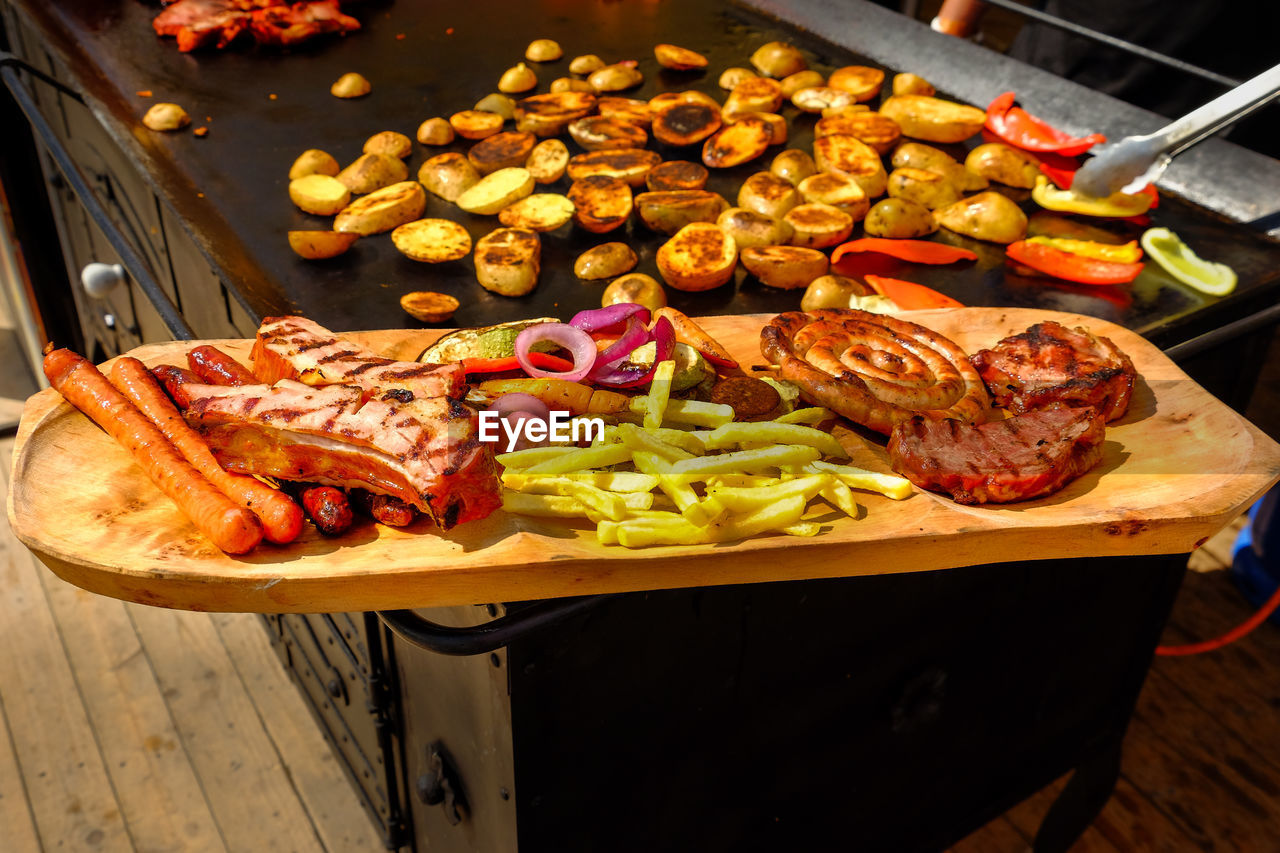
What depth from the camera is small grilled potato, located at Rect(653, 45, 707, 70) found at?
3.96 meters

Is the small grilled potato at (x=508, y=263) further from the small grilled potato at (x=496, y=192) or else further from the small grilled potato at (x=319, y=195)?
the small grilled potato at (x=319, y=195)

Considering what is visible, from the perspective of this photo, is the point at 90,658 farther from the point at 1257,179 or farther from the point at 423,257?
the point at 1257,179

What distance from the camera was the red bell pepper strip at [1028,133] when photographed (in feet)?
11.0

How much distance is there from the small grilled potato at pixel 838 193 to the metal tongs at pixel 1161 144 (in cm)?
72

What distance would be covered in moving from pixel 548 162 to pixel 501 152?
0.16 m

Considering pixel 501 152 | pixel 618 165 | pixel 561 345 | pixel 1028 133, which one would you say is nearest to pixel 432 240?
pixel 501 152

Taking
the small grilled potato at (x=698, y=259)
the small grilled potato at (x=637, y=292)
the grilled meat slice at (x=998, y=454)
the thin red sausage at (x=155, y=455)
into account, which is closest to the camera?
the thin red sausage at (x=155, y=455)

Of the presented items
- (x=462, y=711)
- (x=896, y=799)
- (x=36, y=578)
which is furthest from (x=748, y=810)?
(x=36, y=578)

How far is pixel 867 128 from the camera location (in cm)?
342

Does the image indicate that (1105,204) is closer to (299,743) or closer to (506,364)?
(506,364)

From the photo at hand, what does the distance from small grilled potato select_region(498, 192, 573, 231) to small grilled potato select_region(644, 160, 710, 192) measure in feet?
0.97

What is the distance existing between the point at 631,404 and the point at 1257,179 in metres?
2.65

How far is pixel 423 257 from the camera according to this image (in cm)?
281

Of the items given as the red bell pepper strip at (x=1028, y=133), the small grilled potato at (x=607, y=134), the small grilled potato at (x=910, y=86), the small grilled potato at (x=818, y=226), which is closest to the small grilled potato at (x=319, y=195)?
the small grilled potato at (x=607, y=134)
